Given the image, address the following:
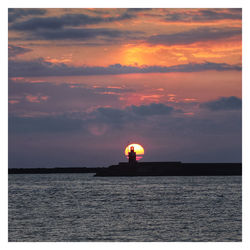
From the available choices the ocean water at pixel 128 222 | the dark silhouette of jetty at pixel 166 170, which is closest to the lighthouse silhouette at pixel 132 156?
the dark silhouette of jetty at pixel 166 170

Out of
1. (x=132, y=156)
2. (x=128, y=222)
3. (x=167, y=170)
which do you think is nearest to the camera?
(x=128, y=222)

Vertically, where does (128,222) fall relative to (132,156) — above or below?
below

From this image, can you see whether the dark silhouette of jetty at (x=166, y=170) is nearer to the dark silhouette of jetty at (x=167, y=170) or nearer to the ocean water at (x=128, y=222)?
the dark silhouette of jetty at (x=167, y=170)

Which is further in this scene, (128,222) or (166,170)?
(166,170)

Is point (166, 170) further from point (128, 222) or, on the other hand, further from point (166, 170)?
point (128, 222)

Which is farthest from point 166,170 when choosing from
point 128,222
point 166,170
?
point 128,222

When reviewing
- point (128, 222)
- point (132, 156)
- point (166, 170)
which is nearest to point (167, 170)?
point (166, 170)

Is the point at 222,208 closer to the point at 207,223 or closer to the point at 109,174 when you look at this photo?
the point at 207,223

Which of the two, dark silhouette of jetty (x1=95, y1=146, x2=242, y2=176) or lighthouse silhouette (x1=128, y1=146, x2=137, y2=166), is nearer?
lighthouse silhouette (x1=128, y1=146, x2=137, y2=166)

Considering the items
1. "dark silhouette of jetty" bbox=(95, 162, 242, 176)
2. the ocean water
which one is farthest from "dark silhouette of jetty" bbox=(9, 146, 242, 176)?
the ocean water

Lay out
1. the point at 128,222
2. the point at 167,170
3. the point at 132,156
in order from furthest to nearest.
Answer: the point at 167,170 → the point at 132,156 → the point at 128,222

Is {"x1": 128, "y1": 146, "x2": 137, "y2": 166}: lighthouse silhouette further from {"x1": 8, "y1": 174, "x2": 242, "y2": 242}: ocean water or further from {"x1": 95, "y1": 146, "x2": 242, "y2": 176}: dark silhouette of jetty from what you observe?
{"x1": 8, "y1": 174, "x2": 242, "y2": 242}: ocean water

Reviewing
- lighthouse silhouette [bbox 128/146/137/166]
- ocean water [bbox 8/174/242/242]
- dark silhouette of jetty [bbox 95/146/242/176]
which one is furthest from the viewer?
dark silhouette of jetty [bbox 95/146/242/176]
